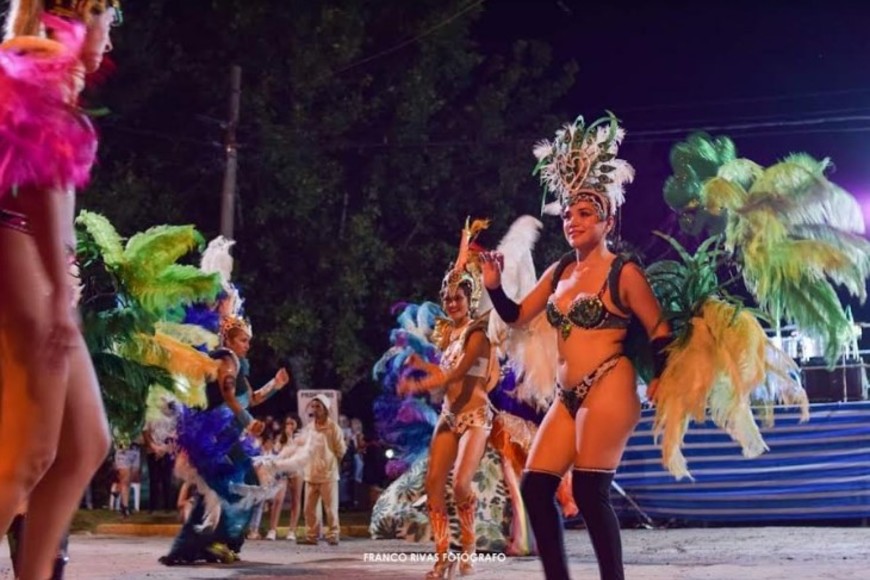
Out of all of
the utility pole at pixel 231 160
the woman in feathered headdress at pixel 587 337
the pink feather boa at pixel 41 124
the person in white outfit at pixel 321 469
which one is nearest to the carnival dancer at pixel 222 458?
the woman in feathered headdress at pixel 587 337

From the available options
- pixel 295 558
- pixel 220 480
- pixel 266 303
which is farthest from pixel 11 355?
pixel 266 303

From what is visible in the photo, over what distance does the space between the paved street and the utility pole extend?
607 cm

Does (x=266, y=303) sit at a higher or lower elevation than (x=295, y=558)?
higher

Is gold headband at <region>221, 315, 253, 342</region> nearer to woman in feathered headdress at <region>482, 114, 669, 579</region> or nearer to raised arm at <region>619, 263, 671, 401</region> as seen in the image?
woman in feathered headdress at <region>482, 114, 669, 579</region>

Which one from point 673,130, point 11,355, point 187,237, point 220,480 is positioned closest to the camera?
point 11,355

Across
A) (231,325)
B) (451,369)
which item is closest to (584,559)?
(451,369)

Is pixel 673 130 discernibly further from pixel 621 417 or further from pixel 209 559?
pixel 621 417

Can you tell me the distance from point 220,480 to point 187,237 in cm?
319

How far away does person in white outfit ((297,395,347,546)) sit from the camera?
531 inches

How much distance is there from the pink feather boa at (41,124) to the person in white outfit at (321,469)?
10.3 metres

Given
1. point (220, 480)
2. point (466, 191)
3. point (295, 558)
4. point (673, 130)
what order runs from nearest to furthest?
point (220, 480) → point (295, 558) → point (673, 130) → point (466, 191)

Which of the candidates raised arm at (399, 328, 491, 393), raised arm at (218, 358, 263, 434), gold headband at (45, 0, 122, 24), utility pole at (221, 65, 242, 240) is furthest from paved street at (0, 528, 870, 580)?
utility pole at (221, 65, 242, 240)

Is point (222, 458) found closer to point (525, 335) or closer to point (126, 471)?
point (525, 335)

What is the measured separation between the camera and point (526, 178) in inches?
931
